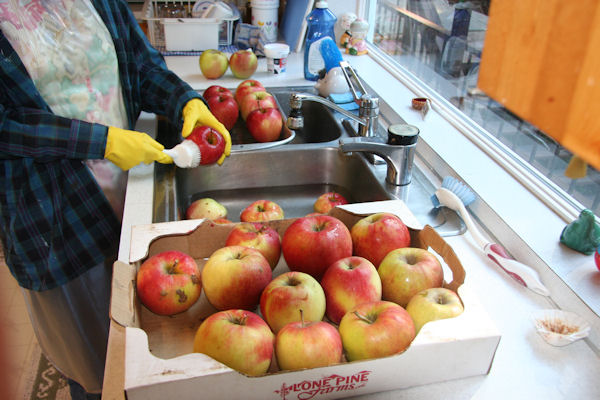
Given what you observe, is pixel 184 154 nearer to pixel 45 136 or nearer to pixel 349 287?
pixel 45 136

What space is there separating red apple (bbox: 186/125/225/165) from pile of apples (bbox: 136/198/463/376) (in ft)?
1.39

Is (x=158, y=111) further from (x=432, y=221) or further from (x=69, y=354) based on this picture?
(x=432, y=221)

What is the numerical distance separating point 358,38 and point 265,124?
96 cm

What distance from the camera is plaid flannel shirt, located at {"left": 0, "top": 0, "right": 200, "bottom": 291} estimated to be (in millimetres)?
1060

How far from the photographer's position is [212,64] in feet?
6.23

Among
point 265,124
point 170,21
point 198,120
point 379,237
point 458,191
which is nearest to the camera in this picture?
point 379,237

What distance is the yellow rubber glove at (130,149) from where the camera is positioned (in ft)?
3.71

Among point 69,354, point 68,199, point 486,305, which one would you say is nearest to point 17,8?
point 68,199

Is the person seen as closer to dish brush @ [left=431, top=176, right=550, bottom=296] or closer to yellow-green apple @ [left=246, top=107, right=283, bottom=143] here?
yellow-green apple @ [left=246, top=107, right=283, bottom=143]

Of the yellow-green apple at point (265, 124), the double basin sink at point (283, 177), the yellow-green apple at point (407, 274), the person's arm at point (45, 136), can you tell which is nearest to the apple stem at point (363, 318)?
the yellow-green apple at point (407, 274)

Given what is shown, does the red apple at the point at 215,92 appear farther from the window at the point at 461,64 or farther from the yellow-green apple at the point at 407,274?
the yellow-green apple at the point at 407,274

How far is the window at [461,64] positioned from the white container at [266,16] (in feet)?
1.52

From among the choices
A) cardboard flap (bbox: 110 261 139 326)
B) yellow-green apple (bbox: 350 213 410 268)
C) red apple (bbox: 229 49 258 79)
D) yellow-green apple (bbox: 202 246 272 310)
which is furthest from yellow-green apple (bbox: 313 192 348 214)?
red apple (bbox: 229 49 258 79)

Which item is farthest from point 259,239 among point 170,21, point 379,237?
point 170,21
